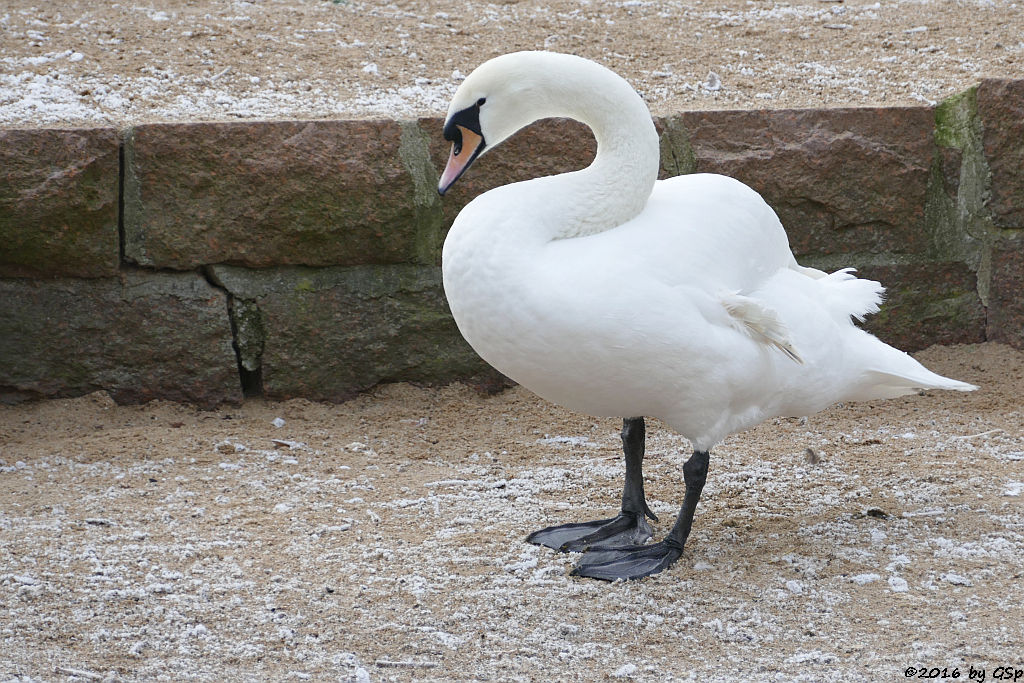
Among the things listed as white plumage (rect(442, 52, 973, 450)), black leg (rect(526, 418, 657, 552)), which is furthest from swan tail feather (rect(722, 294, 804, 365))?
black leg (rect(526, 418, 657, 552))

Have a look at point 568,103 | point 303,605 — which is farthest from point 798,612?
point 568,103

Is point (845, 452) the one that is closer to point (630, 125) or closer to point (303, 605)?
point (630, 125)

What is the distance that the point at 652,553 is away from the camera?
9.64ft

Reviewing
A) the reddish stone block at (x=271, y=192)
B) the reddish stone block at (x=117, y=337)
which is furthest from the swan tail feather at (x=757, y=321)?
the reddish stone block at (x=117, y=337)

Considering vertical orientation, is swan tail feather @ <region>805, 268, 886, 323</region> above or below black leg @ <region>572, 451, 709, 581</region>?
above

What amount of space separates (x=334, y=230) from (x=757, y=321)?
5.81ft

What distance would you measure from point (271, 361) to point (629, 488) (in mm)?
1526

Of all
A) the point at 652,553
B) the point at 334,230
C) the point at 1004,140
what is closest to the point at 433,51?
the point at 334,230

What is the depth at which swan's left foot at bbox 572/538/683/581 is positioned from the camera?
9.37 feet

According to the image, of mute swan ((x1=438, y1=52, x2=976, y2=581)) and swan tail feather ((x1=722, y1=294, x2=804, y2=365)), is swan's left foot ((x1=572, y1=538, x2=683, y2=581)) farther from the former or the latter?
swan tail feather ((x1=722, y1=294, x2=804, y2=365))

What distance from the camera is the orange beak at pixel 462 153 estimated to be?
2.84 meters

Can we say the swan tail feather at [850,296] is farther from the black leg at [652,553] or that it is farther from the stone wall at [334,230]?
the stone wall at [334,230]

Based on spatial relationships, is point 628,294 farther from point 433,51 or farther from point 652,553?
point 433,51

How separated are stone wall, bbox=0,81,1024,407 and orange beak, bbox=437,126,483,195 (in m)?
1.14
